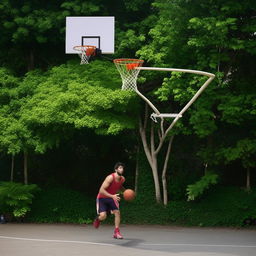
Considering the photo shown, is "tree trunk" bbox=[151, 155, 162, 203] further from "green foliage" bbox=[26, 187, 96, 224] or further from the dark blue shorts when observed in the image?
the dark blue shorts

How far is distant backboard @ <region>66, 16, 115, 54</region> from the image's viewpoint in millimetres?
20359

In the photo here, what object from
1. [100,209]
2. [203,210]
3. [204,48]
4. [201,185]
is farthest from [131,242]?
[204,48]

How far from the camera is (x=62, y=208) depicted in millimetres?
21375

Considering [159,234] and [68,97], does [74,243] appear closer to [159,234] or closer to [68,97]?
[159,234]

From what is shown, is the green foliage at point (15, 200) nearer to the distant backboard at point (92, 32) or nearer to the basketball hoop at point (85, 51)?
the basketball hoop at point (85, 51)

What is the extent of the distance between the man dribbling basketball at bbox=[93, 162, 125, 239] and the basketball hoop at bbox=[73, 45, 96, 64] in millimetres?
6112

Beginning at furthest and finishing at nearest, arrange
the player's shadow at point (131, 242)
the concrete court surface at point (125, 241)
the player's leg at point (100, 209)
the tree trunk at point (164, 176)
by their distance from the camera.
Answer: the tree trunk at point (164, 176)
the player's leg at point (100, 209)
the player's shadow at point (131, 242)
the concrete court surface at point (125, 241)

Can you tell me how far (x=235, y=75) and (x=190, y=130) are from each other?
7.98ft

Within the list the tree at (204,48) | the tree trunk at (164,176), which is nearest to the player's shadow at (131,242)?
the tree at (204,48)

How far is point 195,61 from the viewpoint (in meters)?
20.4

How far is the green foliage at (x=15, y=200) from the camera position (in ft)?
67.2

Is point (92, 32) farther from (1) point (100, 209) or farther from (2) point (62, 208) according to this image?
(1) point (100, 209)

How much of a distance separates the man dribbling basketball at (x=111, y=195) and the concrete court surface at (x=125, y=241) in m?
0.56

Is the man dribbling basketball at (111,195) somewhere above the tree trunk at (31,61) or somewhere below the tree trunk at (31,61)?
below
